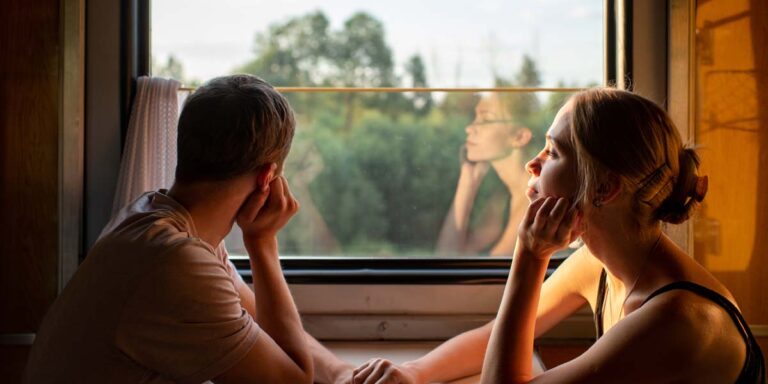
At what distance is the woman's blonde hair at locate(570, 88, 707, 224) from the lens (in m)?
1.38

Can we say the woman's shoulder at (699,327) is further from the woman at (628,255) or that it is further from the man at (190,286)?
the man at (190,286)

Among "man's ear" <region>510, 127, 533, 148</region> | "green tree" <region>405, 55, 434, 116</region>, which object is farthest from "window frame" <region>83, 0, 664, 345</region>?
"green tree" <region>405, 55, 434, 116</region>

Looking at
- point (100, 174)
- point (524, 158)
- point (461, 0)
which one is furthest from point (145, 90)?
point (524, 158)

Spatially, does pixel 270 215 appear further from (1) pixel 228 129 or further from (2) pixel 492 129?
(2) pixel 492 129

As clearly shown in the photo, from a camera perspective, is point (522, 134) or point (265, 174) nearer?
point (265, 174)

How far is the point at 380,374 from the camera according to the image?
5.37 ft

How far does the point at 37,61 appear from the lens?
2062mm

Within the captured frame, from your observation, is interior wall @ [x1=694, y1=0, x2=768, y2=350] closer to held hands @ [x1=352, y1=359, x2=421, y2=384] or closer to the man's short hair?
held hands @ [x1=352, y1=359, x2=421, y2=384]

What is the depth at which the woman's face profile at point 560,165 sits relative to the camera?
58.2 inches

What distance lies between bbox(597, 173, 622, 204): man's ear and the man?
60 cm

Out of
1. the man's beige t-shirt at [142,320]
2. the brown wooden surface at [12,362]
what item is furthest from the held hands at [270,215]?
the brown wooden surface at [12,362]

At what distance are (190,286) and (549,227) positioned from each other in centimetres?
68

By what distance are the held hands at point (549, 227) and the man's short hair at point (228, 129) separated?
519 millimetres

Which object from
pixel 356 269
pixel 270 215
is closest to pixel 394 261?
pixel 356 269
